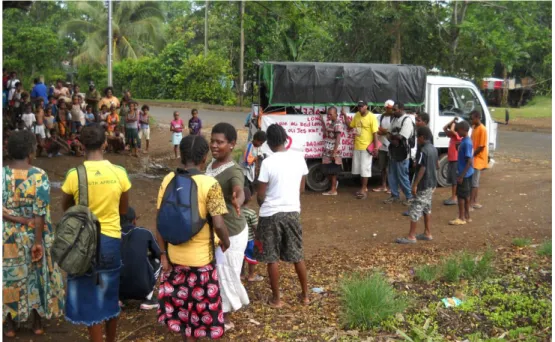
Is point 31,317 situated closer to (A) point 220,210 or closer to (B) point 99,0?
(A) point 220,210

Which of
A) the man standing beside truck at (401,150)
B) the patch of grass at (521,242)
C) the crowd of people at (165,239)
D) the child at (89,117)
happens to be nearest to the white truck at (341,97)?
the man standing beside truck at (401,150)

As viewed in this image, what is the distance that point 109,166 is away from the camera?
13.3ft

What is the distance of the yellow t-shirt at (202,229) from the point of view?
153 inches

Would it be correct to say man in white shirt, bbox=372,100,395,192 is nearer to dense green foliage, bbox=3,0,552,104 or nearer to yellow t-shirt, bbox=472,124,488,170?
yellow t-shirt, bbox=472,124,488,170

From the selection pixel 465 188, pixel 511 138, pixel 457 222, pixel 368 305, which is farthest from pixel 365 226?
pixel 511 138

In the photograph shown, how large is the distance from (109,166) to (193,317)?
1.13 meters

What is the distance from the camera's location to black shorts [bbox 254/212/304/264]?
5008 millimetres

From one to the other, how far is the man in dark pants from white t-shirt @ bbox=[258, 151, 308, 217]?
0.96 meters

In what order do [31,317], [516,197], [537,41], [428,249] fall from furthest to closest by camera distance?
[537,41] < [516,197] < [428,249] < [31,317]

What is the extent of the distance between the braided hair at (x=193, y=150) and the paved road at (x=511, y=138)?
13324 millimetres

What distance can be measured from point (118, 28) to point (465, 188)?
30.0m

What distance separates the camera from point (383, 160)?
10.6 metres

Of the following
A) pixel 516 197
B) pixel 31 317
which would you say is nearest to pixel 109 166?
pixel 31 317

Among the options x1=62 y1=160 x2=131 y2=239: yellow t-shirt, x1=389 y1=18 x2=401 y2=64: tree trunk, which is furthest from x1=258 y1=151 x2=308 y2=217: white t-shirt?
x1=389 y1=18 x2=401 y2=64: tree trunk
